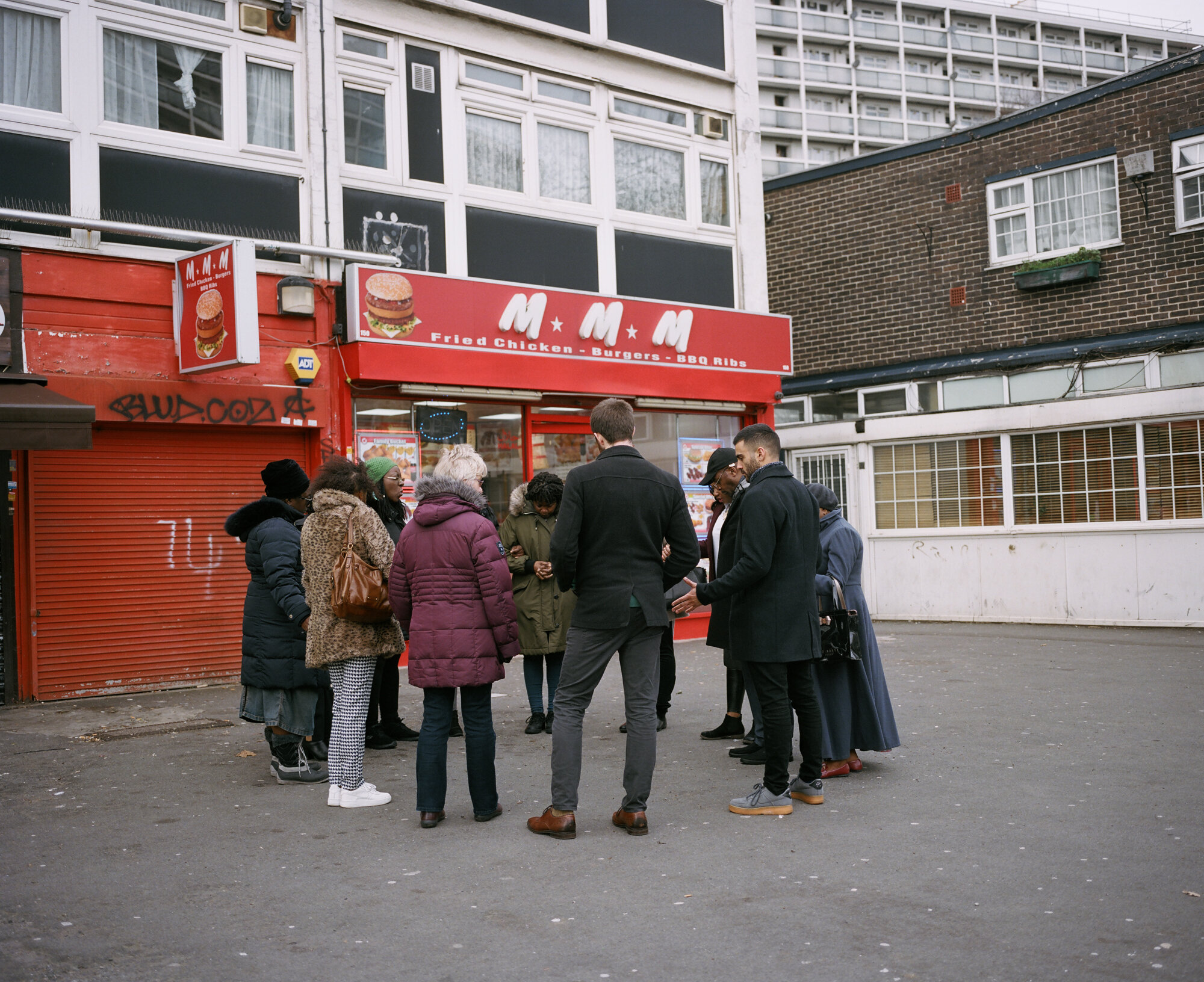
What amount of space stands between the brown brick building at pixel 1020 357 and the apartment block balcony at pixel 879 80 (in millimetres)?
57531

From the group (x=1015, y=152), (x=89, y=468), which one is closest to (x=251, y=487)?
(x=89, y=468)

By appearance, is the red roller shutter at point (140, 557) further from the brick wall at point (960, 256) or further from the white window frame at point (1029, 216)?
the white window frame at point (1029, 216)

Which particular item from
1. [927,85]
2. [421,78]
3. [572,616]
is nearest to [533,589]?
[572,616]

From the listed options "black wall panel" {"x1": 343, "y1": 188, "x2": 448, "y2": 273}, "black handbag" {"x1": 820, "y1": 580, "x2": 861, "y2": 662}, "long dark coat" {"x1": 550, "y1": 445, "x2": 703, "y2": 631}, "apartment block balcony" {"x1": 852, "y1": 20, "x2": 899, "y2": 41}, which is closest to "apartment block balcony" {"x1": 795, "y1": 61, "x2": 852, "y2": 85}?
"apartment block balcony" {"x1": 852, "y1": 20, "x2": 899, "y2": 41}

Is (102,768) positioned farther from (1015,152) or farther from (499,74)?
(1015,152)

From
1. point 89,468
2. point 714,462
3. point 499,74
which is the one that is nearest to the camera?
point 714,462

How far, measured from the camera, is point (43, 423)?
26.9ft

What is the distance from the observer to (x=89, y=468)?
9.99m

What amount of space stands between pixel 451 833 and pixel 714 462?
311 cm

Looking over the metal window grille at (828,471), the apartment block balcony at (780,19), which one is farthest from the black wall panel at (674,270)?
the apartment block balcony at (780,19)

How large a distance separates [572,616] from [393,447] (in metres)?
6.23

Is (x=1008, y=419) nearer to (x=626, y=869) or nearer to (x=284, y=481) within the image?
(x=284, y=481)

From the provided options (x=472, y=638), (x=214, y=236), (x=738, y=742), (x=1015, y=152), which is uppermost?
(x=1015, y=152)

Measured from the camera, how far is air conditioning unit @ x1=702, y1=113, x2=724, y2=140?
48.9 feet
